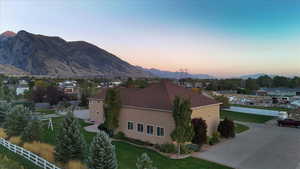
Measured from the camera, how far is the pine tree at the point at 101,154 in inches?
387

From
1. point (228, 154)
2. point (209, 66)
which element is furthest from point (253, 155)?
point (209, 66)

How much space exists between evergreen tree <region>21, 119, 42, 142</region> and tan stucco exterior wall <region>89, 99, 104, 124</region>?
9584 mm

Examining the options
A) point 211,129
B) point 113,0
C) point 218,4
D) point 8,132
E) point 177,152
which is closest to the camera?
point 177,152

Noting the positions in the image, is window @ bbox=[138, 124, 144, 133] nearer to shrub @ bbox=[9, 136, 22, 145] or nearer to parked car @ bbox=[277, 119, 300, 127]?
shrub @ bbox=[9, 136, 22, 145]

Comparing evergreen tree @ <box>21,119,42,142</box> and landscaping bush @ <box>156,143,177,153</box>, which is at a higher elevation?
evergreen tree @ <box>21,119,42,142</box>

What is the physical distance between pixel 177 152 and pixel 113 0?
82.5ft

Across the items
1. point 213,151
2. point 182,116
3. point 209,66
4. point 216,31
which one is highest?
point 216,31

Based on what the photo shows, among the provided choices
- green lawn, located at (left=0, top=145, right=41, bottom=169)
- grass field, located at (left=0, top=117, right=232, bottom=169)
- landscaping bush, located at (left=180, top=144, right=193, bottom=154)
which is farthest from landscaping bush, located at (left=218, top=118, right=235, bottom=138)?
green lawn, located at (left=0, top=145, right=41, bottom=169)

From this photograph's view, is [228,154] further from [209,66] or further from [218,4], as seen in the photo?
[209,66]

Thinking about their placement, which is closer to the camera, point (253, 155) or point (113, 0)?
point (253, 155)

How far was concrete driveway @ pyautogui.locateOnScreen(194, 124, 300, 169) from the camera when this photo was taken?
13781 mm

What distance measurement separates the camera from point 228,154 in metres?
15.5

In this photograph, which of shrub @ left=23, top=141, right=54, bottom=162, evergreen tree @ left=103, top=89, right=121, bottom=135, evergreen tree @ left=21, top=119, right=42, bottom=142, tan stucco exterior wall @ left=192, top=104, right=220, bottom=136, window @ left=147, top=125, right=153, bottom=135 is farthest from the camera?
evergreen tree @ left=103, top=89, right=121, bottom=135

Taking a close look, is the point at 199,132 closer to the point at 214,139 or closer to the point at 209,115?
the point at 214,139
